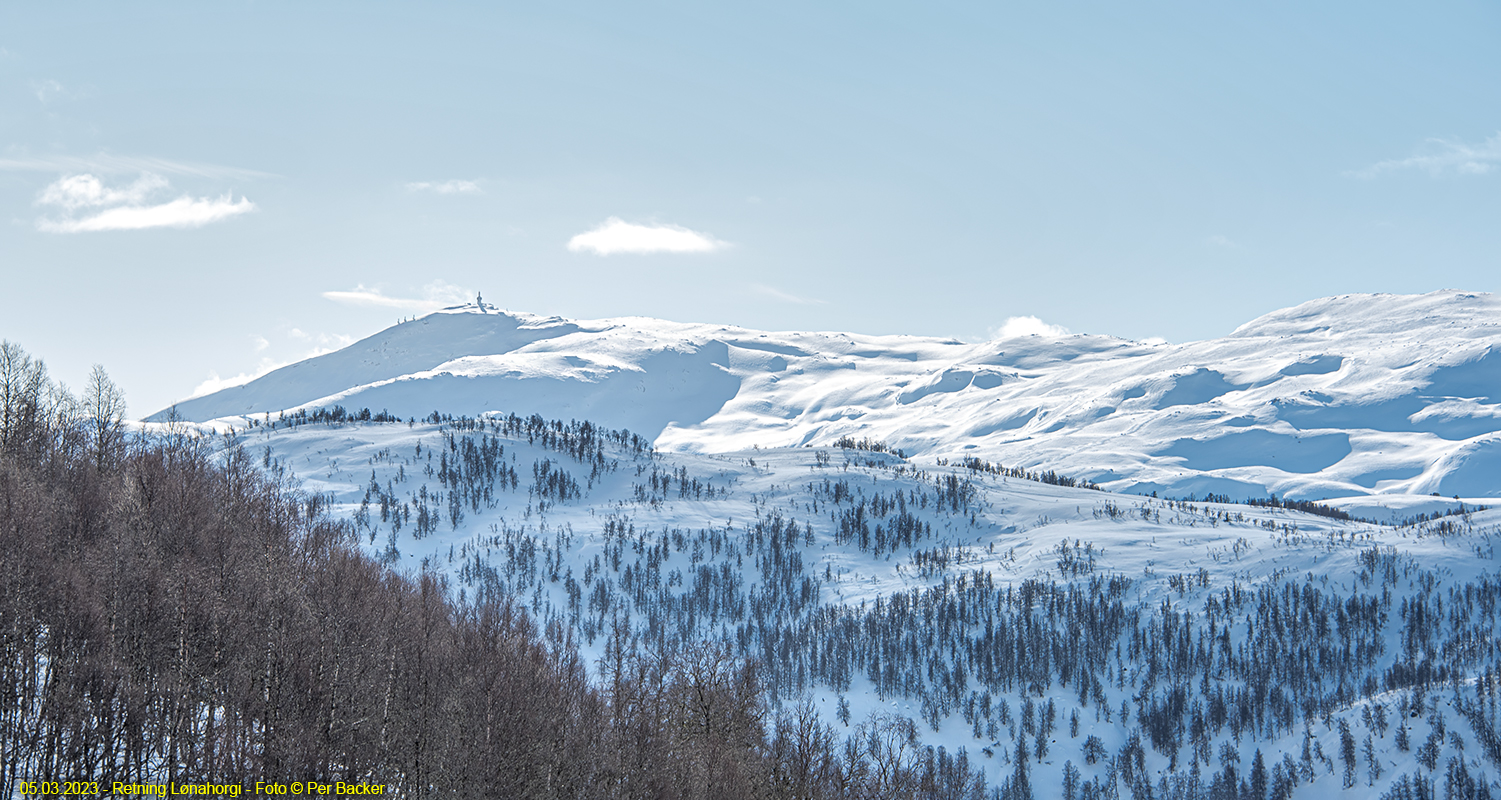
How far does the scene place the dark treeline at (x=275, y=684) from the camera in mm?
39750

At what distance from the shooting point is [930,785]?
54938mm

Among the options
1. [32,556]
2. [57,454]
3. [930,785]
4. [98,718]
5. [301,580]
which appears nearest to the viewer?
[98,718]

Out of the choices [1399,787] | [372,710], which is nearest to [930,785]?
[372,710]

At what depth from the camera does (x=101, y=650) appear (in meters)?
41.0

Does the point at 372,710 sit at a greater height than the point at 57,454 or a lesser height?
lesser

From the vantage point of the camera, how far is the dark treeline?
39750 millimetres

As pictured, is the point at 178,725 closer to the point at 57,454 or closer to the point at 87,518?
the point at 87,518

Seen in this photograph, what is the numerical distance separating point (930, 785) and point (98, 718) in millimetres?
40796

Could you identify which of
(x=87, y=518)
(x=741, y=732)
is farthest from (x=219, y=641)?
(x=741, y=732)

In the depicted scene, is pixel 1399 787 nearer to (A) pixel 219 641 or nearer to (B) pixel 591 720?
(B) pixel 591 720

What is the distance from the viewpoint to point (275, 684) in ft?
141

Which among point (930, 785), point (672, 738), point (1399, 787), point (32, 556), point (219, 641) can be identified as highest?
point (32, 556)

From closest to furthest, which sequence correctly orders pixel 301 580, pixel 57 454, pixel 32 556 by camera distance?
pixel 32 556
pixel 301 580
pixel 57 454

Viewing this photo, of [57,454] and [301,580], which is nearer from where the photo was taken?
[301,580]
